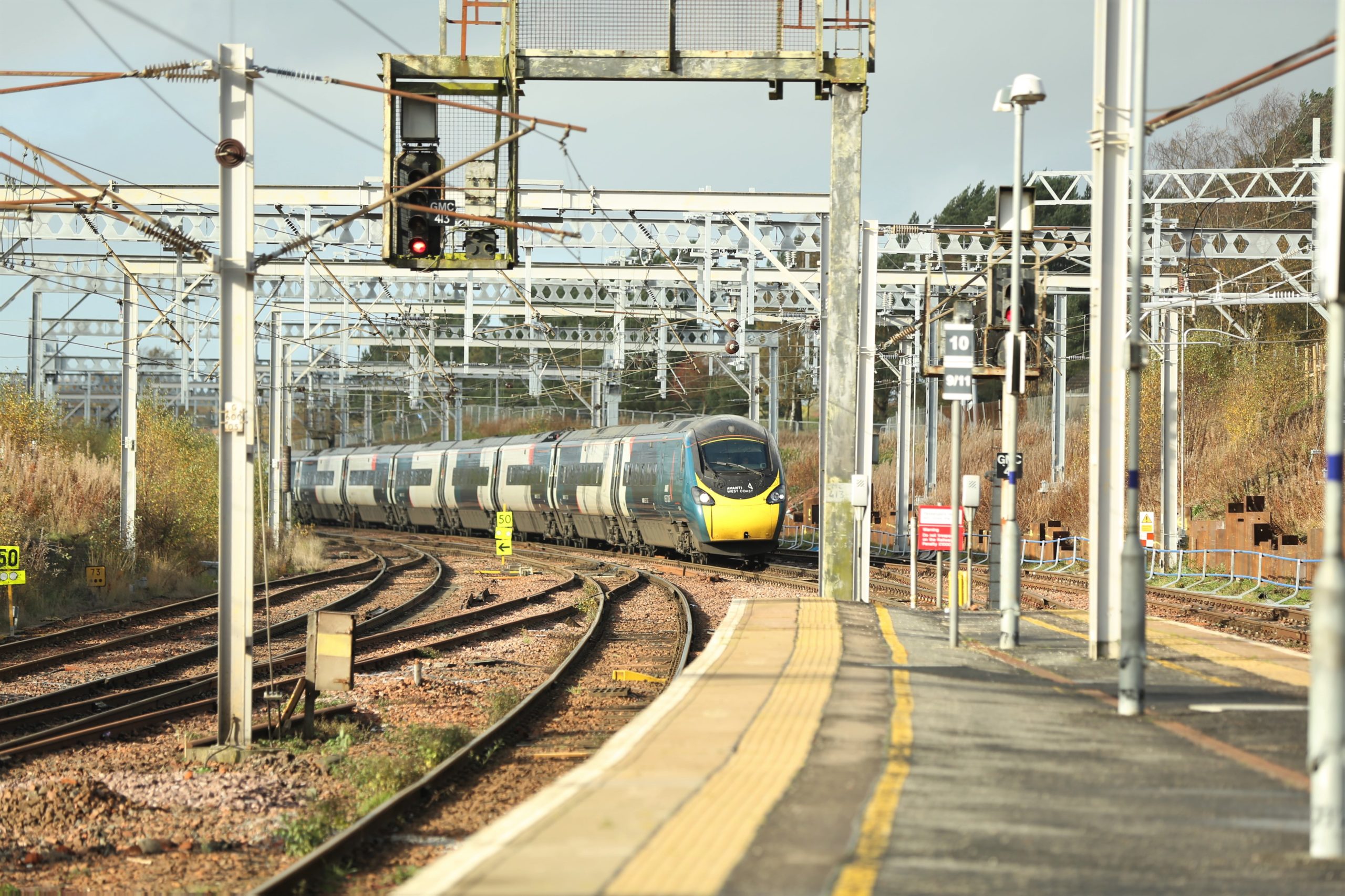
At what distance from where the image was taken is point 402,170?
15.0m

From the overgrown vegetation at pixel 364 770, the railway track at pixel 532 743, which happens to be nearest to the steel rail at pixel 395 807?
the railway track at pixel 532 743

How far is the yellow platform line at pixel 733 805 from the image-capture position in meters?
5.39

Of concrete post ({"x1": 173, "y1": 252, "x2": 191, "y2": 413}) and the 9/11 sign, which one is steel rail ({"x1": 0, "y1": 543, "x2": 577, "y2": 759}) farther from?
concrete post ({"x1": 173, "y1": 252, "x2": 191, "y2": 413})

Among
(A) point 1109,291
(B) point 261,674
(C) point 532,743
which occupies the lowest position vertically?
(B) point 261,674

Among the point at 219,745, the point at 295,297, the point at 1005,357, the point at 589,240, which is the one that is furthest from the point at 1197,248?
the point at 295,297

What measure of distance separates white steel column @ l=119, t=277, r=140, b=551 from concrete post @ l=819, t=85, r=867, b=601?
13557 millimetres

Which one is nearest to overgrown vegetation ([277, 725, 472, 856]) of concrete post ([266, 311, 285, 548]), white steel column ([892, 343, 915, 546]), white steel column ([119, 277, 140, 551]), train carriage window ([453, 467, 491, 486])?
white steel column ([119, 277, 140, 551])

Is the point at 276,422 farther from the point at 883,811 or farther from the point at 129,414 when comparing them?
the point at 883,811

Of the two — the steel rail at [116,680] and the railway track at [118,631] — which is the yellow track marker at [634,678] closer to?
the railway track at [118,631]

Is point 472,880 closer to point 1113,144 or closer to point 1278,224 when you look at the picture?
point 1113,144

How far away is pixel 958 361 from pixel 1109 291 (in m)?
2.01

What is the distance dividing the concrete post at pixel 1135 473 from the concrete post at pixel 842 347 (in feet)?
22.1

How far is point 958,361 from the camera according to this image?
13898mm

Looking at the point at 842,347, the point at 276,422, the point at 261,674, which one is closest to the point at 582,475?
the point at 276,422
